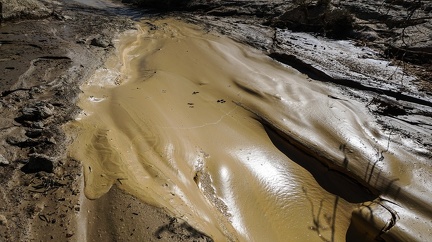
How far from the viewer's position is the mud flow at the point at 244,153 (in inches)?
106

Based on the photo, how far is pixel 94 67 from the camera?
4.82 meters

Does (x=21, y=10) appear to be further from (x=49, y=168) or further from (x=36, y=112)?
(x=49, y=168)

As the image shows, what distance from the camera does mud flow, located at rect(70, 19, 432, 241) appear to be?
2.69 meters

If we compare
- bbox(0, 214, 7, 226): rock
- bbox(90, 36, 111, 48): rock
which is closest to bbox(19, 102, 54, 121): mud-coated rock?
bbox(0, 214, 7, 226): rock

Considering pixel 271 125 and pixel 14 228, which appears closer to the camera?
pixel 14 228

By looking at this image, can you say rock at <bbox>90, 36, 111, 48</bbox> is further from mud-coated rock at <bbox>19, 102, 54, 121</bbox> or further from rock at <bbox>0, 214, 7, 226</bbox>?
rock at <bbox>0, 214, 7, 226</bbox>

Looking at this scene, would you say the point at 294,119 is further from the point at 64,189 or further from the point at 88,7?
the point at 88,7

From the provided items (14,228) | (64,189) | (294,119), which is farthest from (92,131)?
(294,119)

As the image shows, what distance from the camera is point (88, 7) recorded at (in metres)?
9.41

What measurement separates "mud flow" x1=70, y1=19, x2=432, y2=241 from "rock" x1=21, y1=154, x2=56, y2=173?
303mm

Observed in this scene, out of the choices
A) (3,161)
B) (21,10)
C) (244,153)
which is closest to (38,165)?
(3,161)

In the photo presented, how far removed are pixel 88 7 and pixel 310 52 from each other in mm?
6714

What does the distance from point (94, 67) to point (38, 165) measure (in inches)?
99.7

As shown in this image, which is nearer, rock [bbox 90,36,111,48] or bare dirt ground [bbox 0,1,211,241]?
bare dirt ground [bbox 0,1,211,241]
